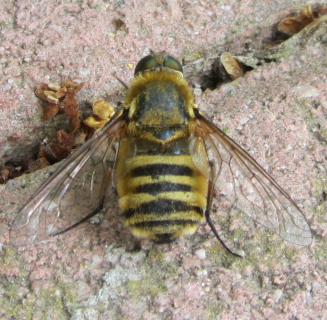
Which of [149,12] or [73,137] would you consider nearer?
[73,137]

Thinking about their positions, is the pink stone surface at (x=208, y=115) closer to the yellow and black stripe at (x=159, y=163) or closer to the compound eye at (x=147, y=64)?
the yellow and black stripe at (x=159, y=163)

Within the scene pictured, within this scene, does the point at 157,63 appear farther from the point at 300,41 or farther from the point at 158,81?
the point at 300,41

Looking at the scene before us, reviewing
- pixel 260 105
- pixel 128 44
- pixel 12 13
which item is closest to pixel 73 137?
pixel 128 44

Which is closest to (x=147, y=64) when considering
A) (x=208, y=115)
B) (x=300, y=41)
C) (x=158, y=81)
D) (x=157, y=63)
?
(x=157, y=63)

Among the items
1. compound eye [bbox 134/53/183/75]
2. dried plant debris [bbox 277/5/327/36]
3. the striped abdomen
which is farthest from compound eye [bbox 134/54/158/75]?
dried plant debris [bbox 277/5/327/36]

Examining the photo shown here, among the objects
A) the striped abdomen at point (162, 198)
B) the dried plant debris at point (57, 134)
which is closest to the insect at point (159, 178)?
the striped abdomen at point (162, 198)

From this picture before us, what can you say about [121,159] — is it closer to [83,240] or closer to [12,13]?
[83,240]

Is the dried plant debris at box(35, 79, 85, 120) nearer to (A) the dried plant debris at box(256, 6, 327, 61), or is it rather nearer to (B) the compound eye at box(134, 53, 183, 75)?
(B) the compound eye at box(134, 53, 183, 75)
